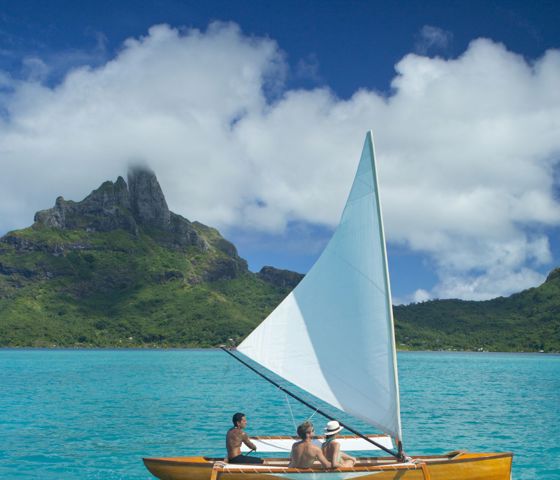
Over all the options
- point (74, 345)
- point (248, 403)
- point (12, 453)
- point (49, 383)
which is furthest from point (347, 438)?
point (74, 345)

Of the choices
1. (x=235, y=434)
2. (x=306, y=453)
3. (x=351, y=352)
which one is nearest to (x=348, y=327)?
(x=351, y=352)

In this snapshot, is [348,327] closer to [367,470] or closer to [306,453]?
[306,453]

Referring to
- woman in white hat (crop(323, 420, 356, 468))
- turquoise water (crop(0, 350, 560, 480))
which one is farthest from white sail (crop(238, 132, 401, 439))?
turquoise water (crop(0, 350, 560, 480))

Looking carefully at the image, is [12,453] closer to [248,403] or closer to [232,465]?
[232,465]

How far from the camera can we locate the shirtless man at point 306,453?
1409 centimetres

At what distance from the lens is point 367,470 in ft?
46.0

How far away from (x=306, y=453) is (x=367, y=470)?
1.50 metres

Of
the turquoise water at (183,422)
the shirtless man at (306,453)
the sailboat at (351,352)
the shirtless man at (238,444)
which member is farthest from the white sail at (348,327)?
the turquoise water at (183,422)

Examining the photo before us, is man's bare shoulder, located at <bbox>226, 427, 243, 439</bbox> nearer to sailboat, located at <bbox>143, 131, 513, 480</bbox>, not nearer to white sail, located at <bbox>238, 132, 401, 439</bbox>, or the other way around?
sailboat, located at <bbox>143, 131, 513, 480</bbox>

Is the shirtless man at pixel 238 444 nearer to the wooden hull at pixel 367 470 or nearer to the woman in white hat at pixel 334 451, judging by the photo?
Answer: the wooden hull at pixel 367 470

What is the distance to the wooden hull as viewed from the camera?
14.0m

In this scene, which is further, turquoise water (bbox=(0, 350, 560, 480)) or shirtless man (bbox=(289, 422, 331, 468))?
turquoise water (bbox=(0, 350, 560, 480))

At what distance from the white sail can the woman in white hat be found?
749mm

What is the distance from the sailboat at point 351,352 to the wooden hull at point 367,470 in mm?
24
